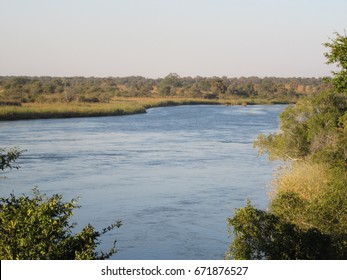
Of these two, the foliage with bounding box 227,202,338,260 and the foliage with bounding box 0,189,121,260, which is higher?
the foliage with bounding box 0,189,121,260

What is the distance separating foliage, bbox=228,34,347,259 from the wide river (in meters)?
1.90

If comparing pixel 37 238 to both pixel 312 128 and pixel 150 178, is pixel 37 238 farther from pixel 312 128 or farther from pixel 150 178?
pixel 150 178

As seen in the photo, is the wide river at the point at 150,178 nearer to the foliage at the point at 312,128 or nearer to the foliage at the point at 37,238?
the foliage at the point at 312,128

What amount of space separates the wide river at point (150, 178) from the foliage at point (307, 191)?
190cm

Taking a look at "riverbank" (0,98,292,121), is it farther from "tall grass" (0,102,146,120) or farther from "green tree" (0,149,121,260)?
"green tree" (0,149,121,260)

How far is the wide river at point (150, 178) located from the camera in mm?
18344

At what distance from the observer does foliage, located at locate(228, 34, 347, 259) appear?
12766mm

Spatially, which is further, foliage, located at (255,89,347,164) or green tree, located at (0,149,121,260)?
foliage, located at (255,89,347,164)

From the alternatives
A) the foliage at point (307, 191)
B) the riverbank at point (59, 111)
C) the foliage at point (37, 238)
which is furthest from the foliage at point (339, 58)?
the riverbank at point (59, 111)

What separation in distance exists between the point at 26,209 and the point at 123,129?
4122 centimetres

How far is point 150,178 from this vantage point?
1088 inches

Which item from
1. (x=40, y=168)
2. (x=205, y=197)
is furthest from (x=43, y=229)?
(x=40, y=168)

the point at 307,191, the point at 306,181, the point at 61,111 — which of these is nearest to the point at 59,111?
the point at 61,111

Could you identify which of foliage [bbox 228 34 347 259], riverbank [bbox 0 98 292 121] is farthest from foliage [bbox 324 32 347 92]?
riverbank [bbox 0 98 292 121]
